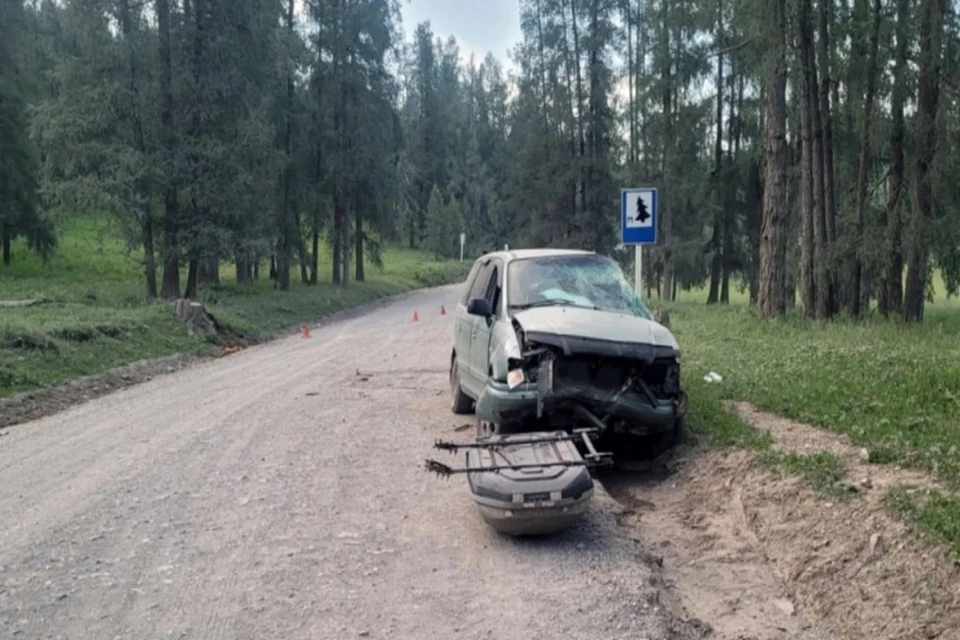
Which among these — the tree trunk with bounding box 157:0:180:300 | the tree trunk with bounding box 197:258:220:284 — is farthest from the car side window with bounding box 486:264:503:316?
the tree trunk with bounding box 197:258:220:284

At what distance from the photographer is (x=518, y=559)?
17.7 ft

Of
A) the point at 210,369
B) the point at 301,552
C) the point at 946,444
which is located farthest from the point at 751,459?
the point at 210,369

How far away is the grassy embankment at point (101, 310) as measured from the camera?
44.6 ft

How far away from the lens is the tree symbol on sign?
12.1 metres

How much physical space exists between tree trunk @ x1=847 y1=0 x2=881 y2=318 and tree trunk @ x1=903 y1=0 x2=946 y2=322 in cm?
154

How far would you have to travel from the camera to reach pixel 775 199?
61.0 ft

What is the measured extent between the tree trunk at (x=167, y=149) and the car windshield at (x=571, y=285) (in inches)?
659

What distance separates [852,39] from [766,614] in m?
20.3

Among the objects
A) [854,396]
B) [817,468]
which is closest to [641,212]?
[854,396]

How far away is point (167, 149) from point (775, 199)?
54.5 feet

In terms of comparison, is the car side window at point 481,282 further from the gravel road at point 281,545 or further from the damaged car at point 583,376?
the gravel road at point 281,545

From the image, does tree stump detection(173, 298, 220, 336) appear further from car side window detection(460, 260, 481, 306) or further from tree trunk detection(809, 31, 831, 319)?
tree trunk detection(809, 31, 831, 319)

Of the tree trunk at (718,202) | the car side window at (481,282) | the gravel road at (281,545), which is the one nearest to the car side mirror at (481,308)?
the car side window at (481,282)

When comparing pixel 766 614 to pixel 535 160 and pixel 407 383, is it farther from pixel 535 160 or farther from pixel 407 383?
pixel 535 160
